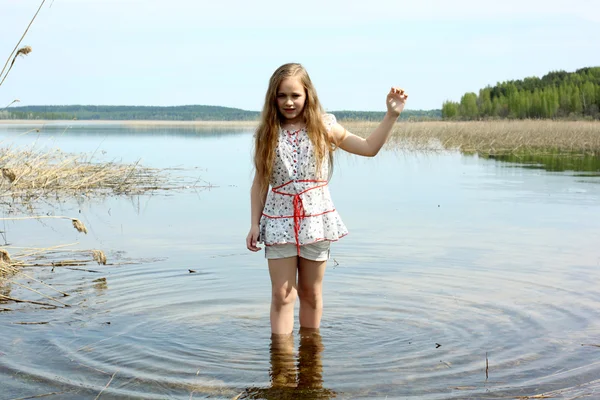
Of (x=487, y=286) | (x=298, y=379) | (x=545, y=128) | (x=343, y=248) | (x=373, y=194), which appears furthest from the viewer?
(x=545, y=128)

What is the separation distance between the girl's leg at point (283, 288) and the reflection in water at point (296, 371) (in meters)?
0.14

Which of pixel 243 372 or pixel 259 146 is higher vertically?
pixel 259 146

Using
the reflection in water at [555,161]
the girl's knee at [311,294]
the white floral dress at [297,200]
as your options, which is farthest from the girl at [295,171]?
the reflection in water at [555,161]

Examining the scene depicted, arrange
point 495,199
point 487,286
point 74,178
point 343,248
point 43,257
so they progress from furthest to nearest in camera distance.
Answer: point 74,178 → point 495,199 → point 343,248 → point 43,257 → point 487,286

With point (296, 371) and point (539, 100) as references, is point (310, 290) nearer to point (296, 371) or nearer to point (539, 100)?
point (296, 371)

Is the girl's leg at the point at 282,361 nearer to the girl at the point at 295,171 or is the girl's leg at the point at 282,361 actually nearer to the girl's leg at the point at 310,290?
the girl's leg at the point at 310,290

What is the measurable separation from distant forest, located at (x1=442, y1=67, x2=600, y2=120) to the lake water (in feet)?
184

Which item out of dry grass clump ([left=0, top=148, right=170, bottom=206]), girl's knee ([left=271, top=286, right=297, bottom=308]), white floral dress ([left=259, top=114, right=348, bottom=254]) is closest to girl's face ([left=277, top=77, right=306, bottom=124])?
white floral dress ([left=259, top=114, right=348, bottom=254])

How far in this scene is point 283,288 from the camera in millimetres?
4742

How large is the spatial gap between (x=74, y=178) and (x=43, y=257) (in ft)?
28.4

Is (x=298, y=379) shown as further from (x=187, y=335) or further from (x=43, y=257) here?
(x=43, y=257)

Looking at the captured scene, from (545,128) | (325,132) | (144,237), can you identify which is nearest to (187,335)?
(325,132)

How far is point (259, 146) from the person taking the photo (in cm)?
468

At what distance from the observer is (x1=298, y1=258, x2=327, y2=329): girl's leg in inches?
189
